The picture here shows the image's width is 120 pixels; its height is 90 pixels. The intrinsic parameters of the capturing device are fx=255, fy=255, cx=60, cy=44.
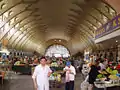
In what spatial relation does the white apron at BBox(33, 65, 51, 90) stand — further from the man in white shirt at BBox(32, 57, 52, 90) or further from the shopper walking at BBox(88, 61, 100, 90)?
the shopper walking at BBox(88, 61, 100, 90)

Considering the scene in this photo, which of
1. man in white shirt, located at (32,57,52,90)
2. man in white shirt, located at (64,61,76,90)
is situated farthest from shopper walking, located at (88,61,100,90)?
man in white shirt, located at (32,57,52,90)

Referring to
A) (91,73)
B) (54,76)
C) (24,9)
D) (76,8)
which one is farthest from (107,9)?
(91,73)

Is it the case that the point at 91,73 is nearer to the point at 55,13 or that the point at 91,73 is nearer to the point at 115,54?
the point at 115,54

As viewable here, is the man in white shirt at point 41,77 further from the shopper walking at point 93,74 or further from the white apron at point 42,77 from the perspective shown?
the shopper walking at point 93,74

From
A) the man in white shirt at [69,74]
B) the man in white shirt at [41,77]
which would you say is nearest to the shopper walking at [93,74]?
the man in white shirt at [69,74]

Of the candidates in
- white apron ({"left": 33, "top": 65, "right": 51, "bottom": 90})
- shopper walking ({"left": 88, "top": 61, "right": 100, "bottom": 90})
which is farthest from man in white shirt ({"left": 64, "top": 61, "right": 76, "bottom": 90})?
white apron ({"left": 33, "top": 65, "right": 51, "bottom": 90})

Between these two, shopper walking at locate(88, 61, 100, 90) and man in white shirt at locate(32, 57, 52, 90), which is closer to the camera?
man in white shirt at locate(32, 57, 52, 90)

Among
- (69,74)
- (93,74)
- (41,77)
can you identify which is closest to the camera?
(41,77)

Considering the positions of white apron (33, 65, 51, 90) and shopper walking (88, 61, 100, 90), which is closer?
white apron (33, 65, 51, 90)

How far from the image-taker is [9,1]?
23.5m

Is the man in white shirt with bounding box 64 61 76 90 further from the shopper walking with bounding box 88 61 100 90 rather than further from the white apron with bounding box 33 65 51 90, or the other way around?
the white apron with bounding box 33 65 51 90

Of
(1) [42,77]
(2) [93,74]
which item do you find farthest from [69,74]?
(1) [42,77]

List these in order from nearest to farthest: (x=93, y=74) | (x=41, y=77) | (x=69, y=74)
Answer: (x=41, y=77), (x=93, y=74), (x=69, y=74)

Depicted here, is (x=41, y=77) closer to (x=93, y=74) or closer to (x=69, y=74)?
(x=69, y=74)
